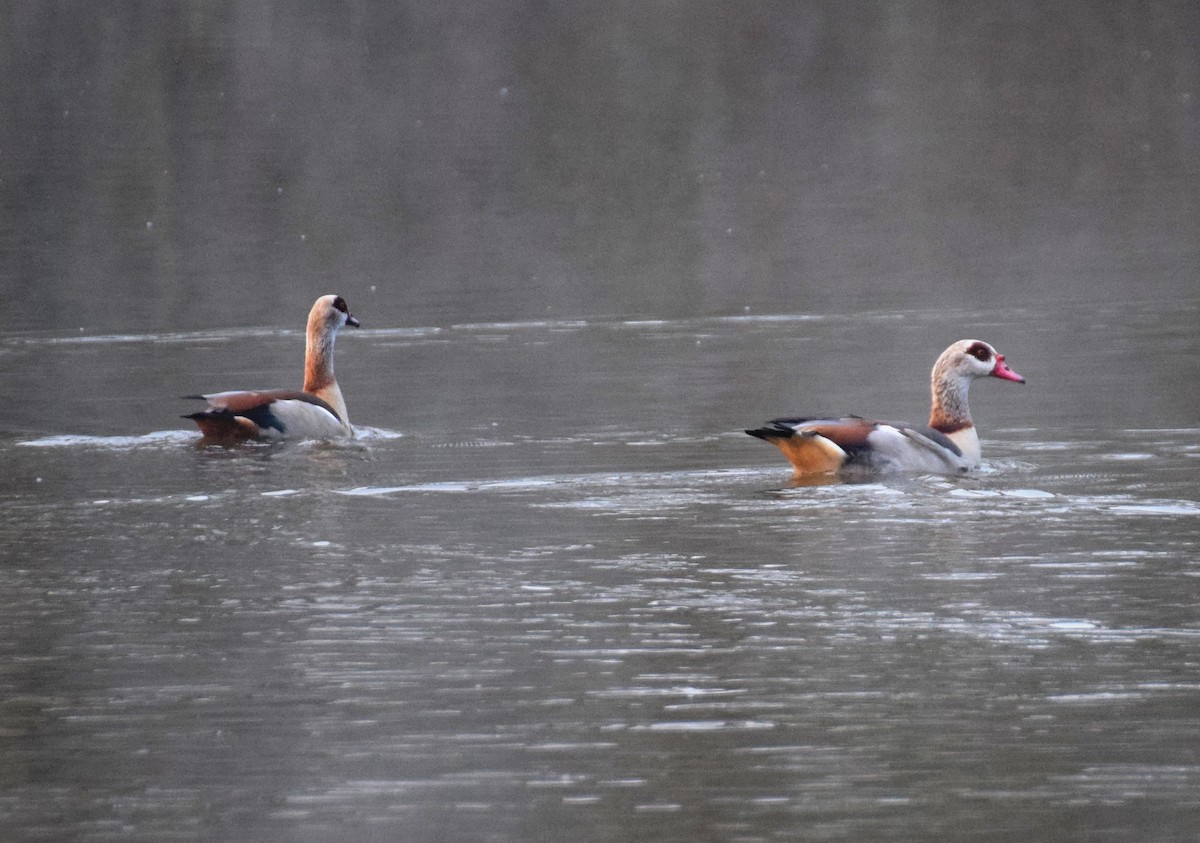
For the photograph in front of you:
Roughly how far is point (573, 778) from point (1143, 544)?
539 cm

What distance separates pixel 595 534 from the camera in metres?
12.8

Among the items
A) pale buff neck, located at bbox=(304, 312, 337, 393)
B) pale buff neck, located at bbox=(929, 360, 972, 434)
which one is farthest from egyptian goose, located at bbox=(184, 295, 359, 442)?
pale buff neck, located at bbox=(929, 360, 972, 434)

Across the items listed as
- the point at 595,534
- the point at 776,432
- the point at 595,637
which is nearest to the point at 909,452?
the point at 776,432

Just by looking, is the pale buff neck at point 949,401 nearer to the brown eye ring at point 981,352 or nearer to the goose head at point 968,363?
the goose head at point 968,363

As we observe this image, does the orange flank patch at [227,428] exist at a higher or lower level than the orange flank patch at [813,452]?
higher

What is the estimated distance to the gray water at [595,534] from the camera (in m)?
7.59

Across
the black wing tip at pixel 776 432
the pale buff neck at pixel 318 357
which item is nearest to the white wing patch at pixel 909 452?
the black wing tip at pixel 776 432

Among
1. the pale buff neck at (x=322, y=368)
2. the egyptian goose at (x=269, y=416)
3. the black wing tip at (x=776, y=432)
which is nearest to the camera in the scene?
the black wing tip at (x=776, y=432)

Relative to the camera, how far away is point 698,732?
320 inches

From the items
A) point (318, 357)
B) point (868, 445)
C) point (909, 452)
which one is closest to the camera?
point (868, 445)

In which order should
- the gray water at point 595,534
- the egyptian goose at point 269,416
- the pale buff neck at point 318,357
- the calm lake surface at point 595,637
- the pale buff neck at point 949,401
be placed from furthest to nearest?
the pale buff neck at point 318,357 < the egyptian goose at point 269,416 < the pale buff neck at point 949,401 < the gray water at point 595,534 < the calm lake surface at point 595,637

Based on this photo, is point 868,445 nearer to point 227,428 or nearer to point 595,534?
point 595,534

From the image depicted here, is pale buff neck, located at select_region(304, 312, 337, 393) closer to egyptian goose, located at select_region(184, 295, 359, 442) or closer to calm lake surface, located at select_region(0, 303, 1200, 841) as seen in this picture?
egyptian goose, located at select_region(184, 295, 359, 442)

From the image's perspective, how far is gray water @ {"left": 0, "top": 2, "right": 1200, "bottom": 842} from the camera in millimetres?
7590
